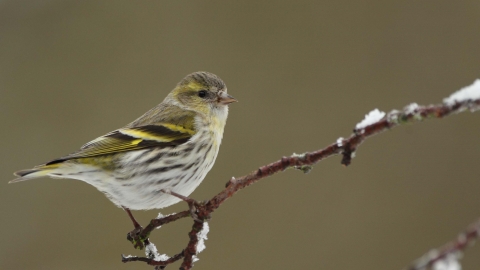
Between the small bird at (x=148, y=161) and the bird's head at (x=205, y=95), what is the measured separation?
76mm

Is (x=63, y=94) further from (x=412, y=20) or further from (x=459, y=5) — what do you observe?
(x=459, y=5)

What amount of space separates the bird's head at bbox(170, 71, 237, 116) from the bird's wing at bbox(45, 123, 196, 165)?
0.23 meters

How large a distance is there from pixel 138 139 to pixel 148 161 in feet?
0.46

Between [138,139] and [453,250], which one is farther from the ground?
[138,139]

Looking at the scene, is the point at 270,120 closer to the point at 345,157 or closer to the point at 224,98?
the point at 224,98

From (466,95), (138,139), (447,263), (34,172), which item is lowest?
(447,263)

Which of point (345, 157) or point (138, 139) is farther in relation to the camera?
point (138, 139)

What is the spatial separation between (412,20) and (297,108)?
3.82 feet

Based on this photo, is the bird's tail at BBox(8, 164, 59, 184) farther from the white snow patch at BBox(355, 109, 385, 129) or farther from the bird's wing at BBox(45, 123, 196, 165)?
the white snow patch at BBox(355, 109, 385, 129)

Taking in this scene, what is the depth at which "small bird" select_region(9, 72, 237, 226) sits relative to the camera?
1909mm

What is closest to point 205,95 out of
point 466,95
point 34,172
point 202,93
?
point 202,93

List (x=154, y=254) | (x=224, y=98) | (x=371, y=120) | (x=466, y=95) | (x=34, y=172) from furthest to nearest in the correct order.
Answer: (x=224, y=98), (x=34, y=172), (x=154, y=254), (x=371, y=120), (x=466, y=95)

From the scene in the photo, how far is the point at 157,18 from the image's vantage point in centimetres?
427

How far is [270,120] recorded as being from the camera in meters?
3.67
